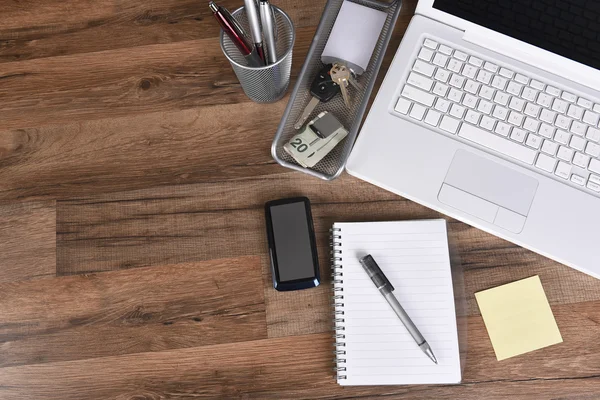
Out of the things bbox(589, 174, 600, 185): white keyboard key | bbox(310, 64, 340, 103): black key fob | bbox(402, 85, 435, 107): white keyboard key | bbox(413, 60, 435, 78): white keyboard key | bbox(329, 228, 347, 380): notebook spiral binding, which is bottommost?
bbox(329, 228, 347, 380): notebook spiral binding

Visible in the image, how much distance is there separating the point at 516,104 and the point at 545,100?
40 mm

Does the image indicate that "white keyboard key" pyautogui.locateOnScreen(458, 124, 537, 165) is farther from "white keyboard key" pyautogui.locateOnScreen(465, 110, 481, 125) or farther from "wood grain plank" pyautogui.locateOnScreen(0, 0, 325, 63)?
"wood grain plank" pyautogui.locateOnScreen(0, 0, 325, 63)

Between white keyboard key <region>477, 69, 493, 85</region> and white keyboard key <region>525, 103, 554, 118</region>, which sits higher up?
white keyboard key <region>477, 69, 493, 85</region>

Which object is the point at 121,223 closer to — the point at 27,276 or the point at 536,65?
the point at 27,276

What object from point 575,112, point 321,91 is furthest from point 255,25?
point 575,112

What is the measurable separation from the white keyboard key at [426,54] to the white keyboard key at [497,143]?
11 centimetres

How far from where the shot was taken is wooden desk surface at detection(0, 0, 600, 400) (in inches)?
26.8

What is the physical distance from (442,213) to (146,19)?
0.54 m

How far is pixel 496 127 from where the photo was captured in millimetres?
→ 706

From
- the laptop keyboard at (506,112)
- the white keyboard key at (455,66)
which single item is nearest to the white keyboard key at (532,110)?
the laptop keyboard at (506,112)

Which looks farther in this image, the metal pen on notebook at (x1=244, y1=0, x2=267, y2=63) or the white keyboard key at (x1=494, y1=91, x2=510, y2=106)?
the white keyboard key at (x1=494, y1=91, x2=510, y2=106)

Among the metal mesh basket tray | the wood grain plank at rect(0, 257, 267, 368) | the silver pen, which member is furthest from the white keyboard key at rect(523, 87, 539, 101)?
the wood grain plank at rect(0, 257, 267, 368)

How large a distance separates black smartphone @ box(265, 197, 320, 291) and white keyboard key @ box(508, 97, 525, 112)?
311 millimetres

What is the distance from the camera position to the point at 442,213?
2.37 feet
